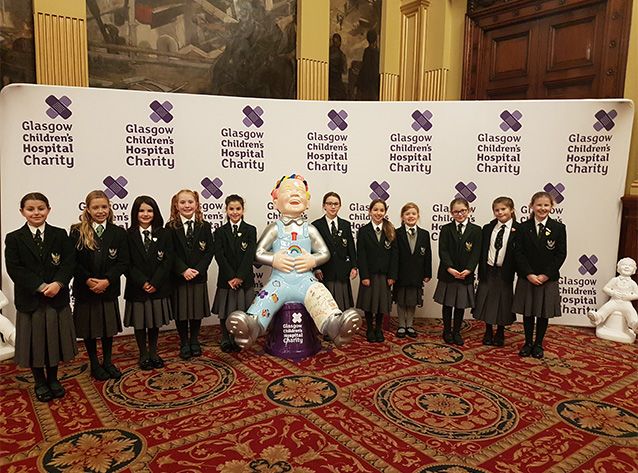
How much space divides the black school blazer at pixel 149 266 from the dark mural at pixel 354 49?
5.52m

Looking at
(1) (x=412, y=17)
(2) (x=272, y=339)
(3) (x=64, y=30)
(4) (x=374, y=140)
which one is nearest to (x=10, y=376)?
(2) (x=272, y=339)

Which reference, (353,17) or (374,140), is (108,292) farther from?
(353,17)

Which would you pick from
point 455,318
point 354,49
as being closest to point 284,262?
point 455,318

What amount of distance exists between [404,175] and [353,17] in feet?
15.0

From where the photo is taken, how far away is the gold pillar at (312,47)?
7973 millimetres

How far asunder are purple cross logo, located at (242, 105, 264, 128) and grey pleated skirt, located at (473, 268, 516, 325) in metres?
2.94

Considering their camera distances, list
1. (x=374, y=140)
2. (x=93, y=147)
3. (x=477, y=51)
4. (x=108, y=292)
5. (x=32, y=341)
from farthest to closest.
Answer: (x=477, y=51) < (x=374, y=140) < (x=93, y=147) < (x=108, y=292) < (x=32, y=341)

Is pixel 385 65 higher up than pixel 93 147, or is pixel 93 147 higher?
→ pixel 385 65

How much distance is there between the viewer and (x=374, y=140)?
5.43 m

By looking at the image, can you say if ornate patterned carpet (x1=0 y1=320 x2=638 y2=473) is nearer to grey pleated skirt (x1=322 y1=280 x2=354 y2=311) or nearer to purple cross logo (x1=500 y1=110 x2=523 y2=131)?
grey pleated skirt (x1=322 y1=280 x2=354 y2=311)

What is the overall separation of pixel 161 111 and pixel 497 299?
3.90m

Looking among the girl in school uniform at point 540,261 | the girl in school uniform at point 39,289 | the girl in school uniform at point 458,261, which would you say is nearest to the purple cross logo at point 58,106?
the girl in school uniform at point 39,289

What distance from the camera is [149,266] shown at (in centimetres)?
383

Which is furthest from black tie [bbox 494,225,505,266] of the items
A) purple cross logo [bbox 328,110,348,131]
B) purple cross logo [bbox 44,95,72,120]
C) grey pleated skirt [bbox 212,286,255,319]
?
purple cross logo [bbox 44,95,72,120]
